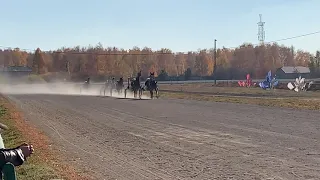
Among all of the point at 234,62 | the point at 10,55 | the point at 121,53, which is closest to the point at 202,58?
the point at 234,62

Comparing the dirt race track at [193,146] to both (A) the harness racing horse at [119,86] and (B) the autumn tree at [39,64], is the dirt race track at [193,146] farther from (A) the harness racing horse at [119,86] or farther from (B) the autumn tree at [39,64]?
(B) the autumn tree at [39,64]

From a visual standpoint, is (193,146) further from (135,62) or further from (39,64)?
(135,62)

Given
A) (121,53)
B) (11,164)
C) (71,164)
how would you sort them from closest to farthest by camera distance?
1. (11,164)
2. (71,164)
3. (121,53)

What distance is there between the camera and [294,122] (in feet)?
69.2

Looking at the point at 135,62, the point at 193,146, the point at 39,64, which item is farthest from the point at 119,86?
the point at 135,62

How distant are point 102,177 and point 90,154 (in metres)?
3.39

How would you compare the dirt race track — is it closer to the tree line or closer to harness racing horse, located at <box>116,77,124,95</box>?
harness racing horse, located at <box>116,77,124,95</box>

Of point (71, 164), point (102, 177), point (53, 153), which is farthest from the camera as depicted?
point (53, 153)

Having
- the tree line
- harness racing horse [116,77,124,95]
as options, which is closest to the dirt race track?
harness racing horse [116,77,124,95]

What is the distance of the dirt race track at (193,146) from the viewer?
10.8 m

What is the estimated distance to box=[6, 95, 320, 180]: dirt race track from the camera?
427 inches

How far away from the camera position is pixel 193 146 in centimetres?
1472

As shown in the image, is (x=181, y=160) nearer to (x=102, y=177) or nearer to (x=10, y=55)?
(x=102, y=177)

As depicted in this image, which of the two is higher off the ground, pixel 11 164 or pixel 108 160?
pixel 11 164
